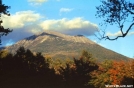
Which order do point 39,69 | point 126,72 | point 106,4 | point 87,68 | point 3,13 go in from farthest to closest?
point 126,72, point 87,68, point 39,69, point 3,13, point 106,4

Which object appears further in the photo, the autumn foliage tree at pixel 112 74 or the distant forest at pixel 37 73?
the autumn foliage tree at pixel 112 74

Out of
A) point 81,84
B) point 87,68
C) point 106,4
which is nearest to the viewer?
point 106,4

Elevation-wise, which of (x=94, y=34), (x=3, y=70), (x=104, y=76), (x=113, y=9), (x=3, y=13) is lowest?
(x=104, y=76)

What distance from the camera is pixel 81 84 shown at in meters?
54.5

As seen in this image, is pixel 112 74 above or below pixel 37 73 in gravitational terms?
below

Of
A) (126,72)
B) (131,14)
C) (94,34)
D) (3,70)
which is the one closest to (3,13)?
(3,70)

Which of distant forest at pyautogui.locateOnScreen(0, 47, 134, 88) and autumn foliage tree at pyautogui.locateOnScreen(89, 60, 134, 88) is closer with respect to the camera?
distant forest at pyautogui.locateOnScreen(0, 47, 134, 88)

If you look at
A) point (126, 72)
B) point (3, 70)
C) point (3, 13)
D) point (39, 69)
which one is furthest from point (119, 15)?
point (126, 72)

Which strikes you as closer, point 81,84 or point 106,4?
point 106,4

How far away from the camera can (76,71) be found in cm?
5591

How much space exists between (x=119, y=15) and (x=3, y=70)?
19419mm

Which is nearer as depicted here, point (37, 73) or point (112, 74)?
point (37, 73)

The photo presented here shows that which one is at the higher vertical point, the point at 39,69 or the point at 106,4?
the point at 106,4

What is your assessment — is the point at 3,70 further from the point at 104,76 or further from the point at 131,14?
the point at 104,76
